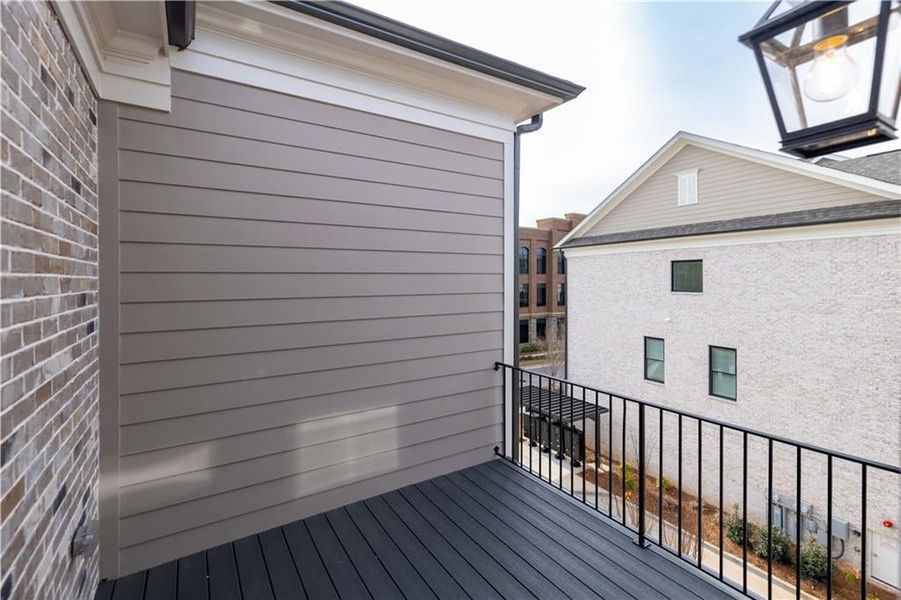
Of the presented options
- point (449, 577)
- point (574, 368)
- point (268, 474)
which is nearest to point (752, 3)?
point (449, 577)

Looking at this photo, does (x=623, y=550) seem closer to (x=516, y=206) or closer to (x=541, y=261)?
(x=516, y=206)

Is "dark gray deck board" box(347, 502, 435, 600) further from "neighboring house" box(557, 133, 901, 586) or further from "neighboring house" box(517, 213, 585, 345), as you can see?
"neighboring house" box(517, 213, 585, 345)

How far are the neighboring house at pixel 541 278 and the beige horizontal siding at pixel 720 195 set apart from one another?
26.0 feet

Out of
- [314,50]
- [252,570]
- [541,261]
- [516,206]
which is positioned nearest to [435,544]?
[252,570]

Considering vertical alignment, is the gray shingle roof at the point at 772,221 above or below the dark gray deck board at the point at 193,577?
above

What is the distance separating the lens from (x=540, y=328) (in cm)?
1909

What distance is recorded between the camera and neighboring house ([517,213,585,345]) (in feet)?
60.2

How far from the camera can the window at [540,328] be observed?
18.7 metres

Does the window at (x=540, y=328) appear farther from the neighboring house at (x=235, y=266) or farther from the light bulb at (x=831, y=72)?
the light bulb at (x=831, y=72)

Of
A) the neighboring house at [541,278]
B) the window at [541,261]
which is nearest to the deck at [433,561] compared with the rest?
the neighboring house at [541,278]

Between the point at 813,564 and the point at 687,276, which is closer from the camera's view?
the point at 813,564

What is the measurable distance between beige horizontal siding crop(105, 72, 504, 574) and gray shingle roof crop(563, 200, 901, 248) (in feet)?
21.2

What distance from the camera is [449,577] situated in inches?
75.6

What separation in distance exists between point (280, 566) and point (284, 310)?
4.03 feet
